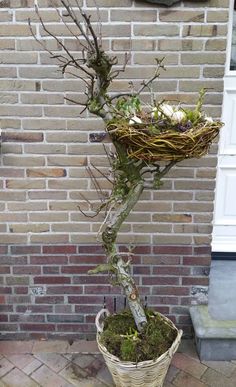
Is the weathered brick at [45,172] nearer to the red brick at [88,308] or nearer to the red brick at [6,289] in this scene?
the red brick at [6,289]

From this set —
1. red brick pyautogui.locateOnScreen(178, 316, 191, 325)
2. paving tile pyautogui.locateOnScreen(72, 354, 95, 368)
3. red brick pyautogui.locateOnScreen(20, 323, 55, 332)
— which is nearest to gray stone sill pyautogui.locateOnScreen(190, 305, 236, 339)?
red brick pyautogui.locateOnScreen(178, 316, 191, 325)

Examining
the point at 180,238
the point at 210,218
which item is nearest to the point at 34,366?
the point at 180,238

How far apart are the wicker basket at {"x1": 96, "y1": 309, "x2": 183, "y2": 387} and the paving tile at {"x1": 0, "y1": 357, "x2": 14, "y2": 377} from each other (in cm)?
70

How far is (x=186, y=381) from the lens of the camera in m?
2.44

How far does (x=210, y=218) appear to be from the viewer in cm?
259

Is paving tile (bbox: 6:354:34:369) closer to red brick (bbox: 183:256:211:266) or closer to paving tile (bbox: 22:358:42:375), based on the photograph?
paving tile (bbox: 22:358:42:375)

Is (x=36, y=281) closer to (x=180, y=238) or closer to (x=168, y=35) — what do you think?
(x=180, y=238)

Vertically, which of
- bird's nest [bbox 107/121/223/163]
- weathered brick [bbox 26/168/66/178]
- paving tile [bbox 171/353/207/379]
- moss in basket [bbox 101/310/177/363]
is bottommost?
paving tile [bbox 171/353/207/379]

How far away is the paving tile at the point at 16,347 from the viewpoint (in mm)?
2717

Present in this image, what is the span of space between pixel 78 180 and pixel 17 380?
1186 millimetres

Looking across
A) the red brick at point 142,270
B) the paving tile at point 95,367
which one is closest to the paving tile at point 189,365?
the paving tile at point 95,367

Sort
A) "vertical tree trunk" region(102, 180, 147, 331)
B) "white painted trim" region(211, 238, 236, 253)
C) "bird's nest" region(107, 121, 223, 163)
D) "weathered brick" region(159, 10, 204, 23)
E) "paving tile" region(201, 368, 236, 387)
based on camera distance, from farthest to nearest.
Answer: "white painted trim" region(211, 238, 236, 253) → "paving tile" region(201, 368, 236, 387) → "weathered brick" region(159, 10, 204, 23) → "vertical tree trunk" region(102, 180, 147, 331) → "bird's nest" region(107, 121, 223, 163)

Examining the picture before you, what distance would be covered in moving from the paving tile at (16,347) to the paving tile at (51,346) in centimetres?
4

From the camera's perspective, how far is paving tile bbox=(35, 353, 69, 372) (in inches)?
101
